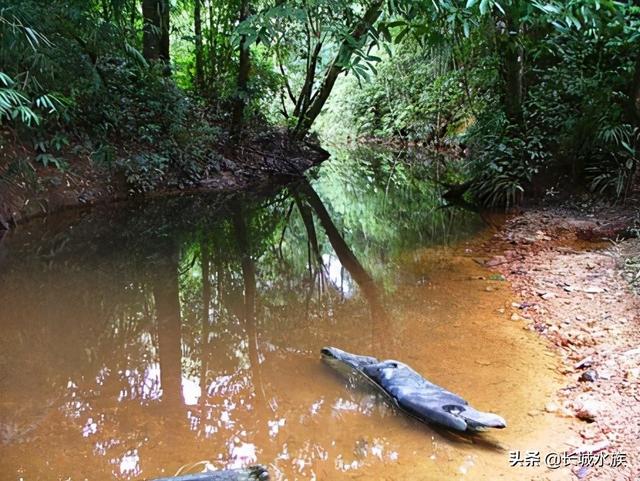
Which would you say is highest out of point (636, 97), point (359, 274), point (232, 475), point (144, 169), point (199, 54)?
point (199, 54)

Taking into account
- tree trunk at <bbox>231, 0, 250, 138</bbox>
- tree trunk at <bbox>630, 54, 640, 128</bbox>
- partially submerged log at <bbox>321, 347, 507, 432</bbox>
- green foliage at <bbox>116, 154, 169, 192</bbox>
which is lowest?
partially submerged log at <bbox>321, 347, 507, 432</bbox>

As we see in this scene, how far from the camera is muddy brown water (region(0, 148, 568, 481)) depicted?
2.49 m

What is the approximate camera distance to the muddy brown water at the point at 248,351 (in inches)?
98.0

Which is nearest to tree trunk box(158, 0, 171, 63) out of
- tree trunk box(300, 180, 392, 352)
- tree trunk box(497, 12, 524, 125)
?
tree trunk box(300, 180, 392, 352)

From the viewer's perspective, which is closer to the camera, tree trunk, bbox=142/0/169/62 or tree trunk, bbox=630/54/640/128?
tree trunk, bbox=630/54/640/128

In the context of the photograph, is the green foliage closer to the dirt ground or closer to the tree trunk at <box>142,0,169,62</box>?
the tree trunk at <box>142,0,169,62</box>

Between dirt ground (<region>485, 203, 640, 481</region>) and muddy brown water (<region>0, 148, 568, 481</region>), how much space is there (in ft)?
0.50

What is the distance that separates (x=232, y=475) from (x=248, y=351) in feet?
4.75

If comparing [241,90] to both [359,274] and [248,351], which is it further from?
[248,351]

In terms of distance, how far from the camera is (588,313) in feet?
12.2

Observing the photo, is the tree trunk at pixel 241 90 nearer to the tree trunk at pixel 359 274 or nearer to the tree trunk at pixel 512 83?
the tree trunk at pixel 359 274

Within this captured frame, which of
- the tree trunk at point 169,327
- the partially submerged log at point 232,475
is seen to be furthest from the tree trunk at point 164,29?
the partially submerged log at point 232,475

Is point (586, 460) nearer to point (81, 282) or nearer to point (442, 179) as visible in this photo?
point (81, 282)

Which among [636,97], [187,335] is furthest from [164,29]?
[636,97]
